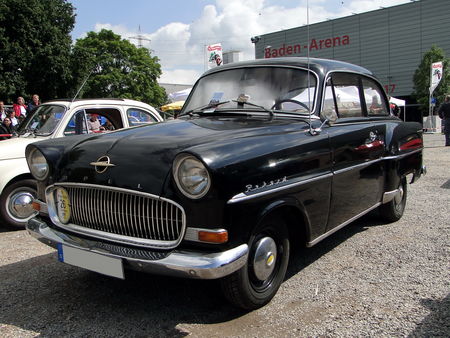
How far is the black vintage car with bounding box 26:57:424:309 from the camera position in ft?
7.83

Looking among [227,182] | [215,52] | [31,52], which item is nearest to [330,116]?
[227,182]

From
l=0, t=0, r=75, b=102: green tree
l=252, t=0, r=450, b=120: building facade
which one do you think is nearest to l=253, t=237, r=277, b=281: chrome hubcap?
l=0, t=0, r=75, b=102: green tree

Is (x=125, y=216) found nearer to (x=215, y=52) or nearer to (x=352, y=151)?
(x=352, y=151)

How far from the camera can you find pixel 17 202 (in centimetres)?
517

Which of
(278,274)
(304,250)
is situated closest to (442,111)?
(304,250)

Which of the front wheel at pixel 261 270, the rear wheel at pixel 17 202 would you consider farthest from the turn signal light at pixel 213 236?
the rear wheel at pixel 17 202

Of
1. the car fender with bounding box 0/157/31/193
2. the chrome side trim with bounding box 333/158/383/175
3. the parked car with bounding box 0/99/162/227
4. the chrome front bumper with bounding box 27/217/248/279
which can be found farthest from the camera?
the parked car with bounding box 0/99/162/227

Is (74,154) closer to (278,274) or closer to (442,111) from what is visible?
(278,274)

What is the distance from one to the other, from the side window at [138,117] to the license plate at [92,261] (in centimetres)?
361

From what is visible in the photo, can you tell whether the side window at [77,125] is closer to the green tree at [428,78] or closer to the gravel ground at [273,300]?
the gravel ground at [273,300]

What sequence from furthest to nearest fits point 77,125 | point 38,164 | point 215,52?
point 215,52 → point 77,125 → point 38,164

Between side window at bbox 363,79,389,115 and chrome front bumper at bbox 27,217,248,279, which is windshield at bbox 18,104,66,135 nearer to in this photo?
chrome front bumper at bbox 27,217,248,279

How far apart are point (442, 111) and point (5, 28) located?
23.2 meters

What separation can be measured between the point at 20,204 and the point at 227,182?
12.6ft
